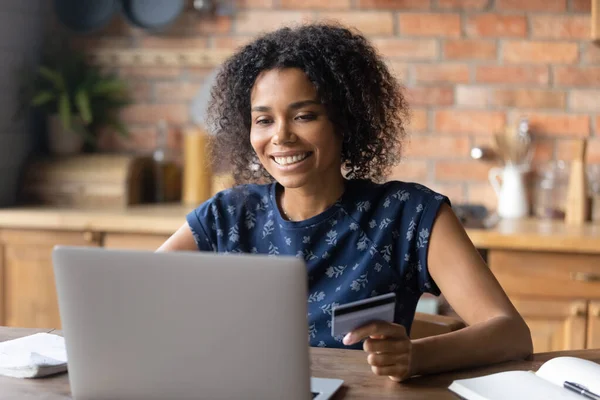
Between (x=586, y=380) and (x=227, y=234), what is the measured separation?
841 mm

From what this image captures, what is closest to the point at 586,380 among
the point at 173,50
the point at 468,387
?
the point at 468,387

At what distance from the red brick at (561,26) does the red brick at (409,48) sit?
0.39 m

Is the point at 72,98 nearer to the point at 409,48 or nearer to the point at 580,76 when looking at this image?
the point at 409,48

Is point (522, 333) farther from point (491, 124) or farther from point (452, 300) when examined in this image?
point (491, 124)

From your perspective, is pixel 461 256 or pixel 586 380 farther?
pixel 461 256

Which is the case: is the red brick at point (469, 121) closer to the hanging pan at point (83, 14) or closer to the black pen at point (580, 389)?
the hanging pan at point (83, 14)

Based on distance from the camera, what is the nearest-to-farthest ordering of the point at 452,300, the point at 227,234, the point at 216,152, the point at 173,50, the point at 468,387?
the point at 468,387, the point at 452,300, the point at 227,234, the point at 216,152, the point at 173,50

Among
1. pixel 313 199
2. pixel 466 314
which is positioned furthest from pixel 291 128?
pixel 466 314

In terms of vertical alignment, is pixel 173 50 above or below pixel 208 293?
above

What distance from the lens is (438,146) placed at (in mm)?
3221

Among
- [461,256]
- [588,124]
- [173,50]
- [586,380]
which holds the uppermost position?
[173,50]

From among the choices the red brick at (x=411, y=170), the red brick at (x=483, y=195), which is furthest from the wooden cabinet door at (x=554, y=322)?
the red brick at (x=411, y=170)

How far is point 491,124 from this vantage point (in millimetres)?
3191

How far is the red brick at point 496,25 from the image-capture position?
314 centimetres
